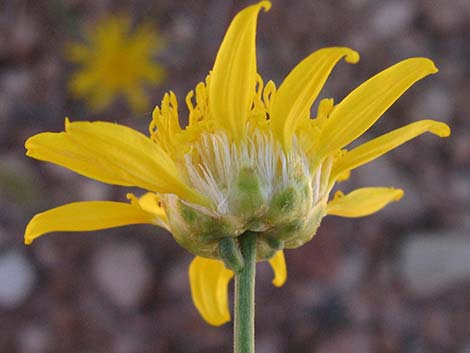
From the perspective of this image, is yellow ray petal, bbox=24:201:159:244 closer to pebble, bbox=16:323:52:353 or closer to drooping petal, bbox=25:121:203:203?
drooping petal, bbox=25:121:203:203

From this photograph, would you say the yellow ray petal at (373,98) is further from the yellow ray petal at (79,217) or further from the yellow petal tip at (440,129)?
the yellow ray petal at (79,217)

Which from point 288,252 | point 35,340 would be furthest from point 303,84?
point 35,340

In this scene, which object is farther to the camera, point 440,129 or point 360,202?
point 360,202

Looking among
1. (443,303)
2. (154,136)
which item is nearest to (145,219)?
(154,136)

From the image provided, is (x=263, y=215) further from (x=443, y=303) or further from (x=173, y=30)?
(x=173, y=30)

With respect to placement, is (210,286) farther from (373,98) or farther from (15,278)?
(15,278)

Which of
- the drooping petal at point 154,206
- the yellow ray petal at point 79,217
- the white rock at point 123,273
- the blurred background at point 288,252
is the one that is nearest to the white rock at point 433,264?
the blurred background at point 288,252
